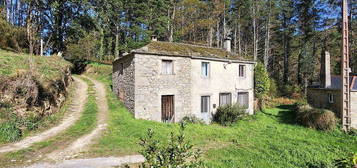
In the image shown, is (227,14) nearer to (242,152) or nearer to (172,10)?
(172,10)

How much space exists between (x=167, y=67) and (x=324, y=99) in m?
15.1

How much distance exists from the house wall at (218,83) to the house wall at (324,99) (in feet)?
20.7

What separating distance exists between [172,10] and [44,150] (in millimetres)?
32079

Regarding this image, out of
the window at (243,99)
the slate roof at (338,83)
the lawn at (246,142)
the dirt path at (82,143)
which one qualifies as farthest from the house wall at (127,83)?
the slate roof at (338,83)

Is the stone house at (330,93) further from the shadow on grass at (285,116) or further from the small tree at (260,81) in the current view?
the small tree at (260,81)

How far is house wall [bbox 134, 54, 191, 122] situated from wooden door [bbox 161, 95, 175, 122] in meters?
0.29

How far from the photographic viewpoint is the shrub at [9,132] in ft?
27.0

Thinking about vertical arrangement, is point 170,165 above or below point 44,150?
above

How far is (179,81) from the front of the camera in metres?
14.2

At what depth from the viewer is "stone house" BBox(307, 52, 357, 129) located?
A: 14266 millimetres

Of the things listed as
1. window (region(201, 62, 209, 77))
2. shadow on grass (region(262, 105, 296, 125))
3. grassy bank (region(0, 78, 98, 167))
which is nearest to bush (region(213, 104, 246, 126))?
window (region(201, 62, 209, 77))

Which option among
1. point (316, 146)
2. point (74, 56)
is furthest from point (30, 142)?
point (74, 56)

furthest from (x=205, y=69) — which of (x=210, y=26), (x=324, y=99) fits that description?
(x=210, y=26)

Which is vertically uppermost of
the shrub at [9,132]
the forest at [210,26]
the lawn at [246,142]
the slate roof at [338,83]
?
the forest at [210,26]
